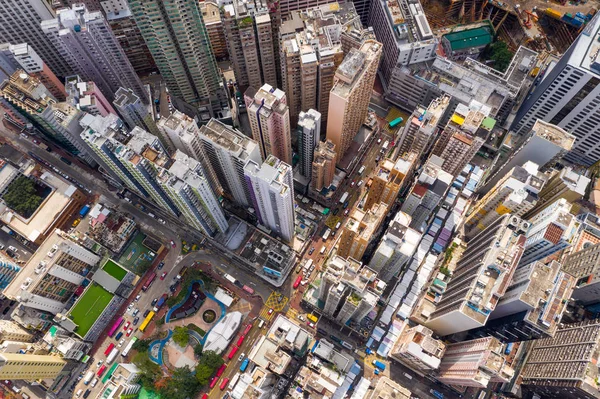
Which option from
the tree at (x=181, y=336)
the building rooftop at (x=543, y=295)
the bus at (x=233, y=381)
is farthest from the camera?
the tree at (x=181, y=336)

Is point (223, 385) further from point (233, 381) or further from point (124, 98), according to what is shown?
point (124, 98)

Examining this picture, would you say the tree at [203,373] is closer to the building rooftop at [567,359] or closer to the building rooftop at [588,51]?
the building rooftop at [567,359]

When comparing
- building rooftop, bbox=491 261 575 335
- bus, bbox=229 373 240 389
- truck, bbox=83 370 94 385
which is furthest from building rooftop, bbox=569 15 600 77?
truck, bbox=83 370 94 385

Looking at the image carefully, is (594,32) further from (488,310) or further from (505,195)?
(488,310)

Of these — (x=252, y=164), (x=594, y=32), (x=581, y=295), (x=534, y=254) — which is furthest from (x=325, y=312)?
(x=594, y=32)

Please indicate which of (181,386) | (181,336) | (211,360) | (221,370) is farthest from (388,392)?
(181,336)

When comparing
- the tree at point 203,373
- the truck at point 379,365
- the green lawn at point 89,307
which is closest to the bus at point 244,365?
the tree at point 203,373
